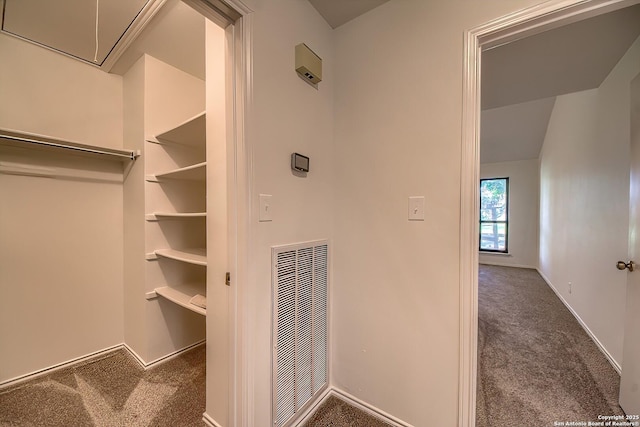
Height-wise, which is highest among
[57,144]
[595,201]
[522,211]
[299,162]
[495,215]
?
[57,144]

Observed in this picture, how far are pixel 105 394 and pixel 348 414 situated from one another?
167 cm

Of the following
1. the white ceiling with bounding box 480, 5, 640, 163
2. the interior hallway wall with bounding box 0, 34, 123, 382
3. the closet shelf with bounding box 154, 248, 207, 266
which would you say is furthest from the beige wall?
the white ceiling with bounding box 480, 5, 640, 163

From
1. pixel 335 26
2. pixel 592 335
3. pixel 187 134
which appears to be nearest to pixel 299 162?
pixel 335 26

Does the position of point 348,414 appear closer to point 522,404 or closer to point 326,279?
point 326,279

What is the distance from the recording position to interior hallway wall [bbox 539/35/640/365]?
1995 millimetres

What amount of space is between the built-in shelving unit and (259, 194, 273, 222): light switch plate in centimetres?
73

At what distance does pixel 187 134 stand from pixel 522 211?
677 centimetres

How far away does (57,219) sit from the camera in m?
1.91

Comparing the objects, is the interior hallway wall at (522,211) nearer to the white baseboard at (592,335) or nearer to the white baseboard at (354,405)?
the white baseboard at (592,335)

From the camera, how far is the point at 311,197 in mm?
1481

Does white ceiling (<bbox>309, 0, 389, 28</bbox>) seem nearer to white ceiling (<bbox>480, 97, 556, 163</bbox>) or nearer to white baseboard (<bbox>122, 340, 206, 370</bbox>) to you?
white baseboard (<bbox>122, 340, 206, 370</bbox>)

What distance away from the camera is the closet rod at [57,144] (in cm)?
154

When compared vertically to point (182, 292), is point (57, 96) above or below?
above

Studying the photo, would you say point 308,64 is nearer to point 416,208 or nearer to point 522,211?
point 416,208
